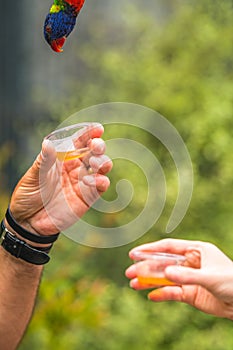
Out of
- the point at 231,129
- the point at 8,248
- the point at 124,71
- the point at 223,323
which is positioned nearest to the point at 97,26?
the point at 124,71

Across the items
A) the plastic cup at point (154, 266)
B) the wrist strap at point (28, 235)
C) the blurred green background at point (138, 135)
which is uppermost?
the plastic cup at point (154, 266)

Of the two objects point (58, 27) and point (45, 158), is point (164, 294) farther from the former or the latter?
point (58, 27)

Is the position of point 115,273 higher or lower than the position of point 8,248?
lower

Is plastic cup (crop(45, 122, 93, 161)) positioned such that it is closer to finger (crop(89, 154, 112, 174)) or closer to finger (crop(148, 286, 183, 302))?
finger (crop(89, 154, 112, 174))

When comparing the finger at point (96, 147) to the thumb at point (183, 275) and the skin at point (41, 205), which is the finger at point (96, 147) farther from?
the thumb at point (183, 275)

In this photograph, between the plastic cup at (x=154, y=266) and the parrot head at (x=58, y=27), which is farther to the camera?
the plastic cup at (x=154, y=266)

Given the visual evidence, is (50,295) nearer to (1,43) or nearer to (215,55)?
(215,55)

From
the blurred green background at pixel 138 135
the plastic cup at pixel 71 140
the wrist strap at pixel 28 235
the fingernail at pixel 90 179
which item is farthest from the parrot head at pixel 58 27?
the blurred green background at pixel 138 135
